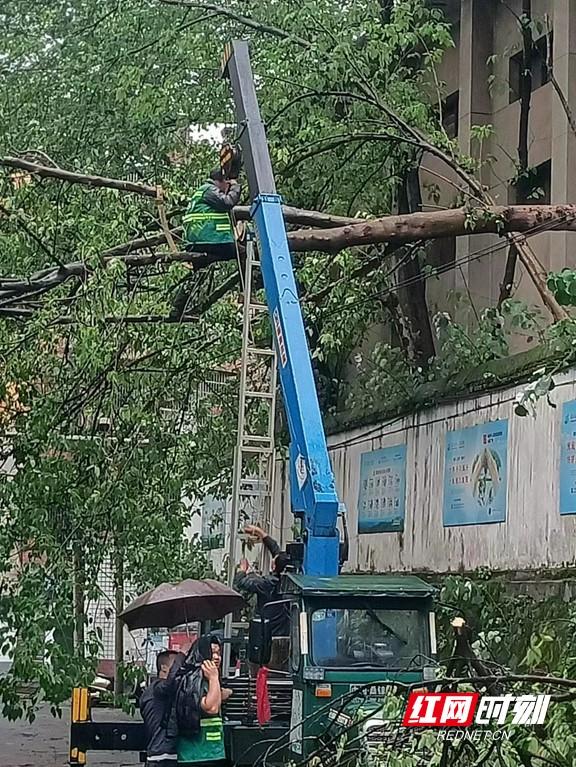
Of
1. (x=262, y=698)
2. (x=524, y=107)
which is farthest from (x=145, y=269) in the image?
(x=524, y=107)

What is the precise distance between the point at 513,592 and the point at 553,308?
308cm

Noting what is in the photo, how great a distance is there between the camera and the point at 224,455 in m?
15.6

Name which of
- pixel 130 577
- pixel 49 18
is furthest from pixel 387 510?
pixel 49 18

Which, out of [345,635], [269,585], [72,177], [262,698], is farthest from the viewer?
[72,177]

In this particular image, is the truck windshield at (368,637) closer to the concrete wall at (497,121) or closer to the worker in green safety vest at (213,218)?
the worker in green safety vest at (213,218)

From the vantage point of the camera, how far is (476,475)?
12672 millimetres

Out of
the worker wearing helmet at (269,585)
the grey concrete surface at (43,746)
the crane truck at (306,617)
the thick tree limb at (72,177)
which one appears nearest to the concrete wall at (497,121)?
the thick tree limb at (72,177)

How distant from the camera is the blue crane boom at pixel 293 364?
9539 mm

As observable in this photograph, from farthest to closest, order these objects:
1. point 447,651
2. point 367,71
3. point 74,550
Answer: point 367,71, point 74,550, point 447,651

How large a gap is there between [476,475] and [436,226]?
2.54 m

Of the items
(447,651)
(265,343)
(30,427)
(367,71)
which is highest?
(367,71)

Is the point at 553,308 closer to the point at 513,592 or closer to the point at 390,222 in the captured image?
the point at 390,222

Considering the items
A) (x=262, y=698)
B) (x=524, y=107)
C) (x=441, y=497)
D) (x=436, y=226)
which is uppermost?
(x=524, y=107)

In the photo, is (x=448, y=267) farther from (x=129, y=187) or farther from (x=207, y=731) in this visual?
(x=207, y=731)
